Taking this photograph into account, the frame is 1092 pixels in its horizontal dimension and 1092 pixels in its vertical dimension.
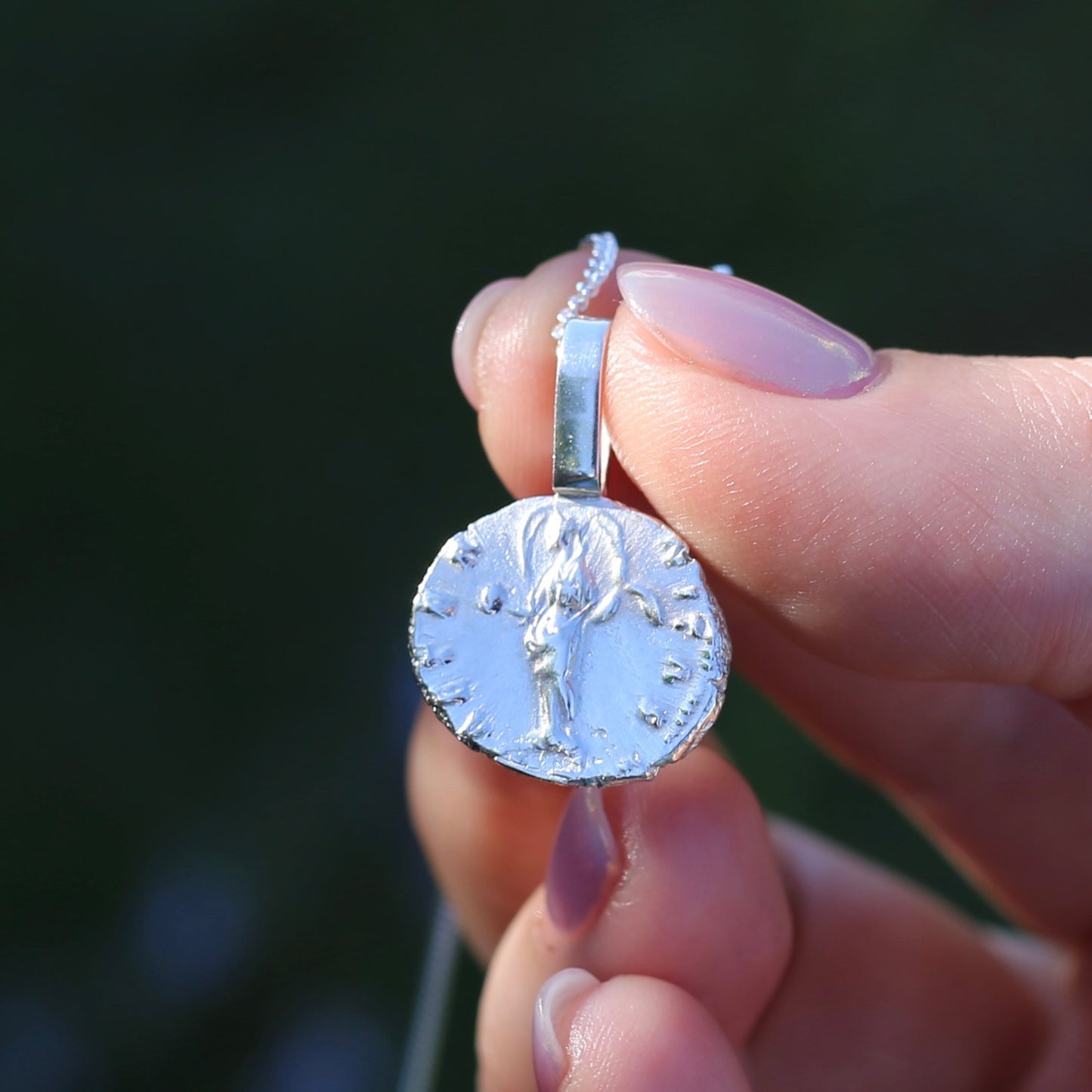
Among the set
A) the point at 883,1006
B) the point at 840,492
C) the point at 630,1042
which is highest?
the point at 840,492

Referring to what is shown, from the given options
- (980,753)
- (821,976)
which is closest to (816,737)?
(980,753)

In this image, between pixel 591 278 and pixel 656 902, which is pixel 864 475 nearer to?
pixel 591 278

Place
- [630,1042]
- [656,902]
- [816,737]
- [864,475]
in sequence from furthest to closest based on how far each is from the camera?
[816,737] → [656,902] → [630,1042] → [864,475]

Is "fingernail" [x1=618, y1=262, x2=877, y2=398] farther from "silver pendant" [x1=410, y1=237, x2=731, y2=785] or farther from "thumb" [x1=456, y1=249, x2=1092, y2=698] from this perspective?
"silver pendant" [x1=410, y1=237, x2=731, y2=785]

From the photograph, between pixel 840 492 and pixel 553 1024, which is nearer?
pixel 840 492

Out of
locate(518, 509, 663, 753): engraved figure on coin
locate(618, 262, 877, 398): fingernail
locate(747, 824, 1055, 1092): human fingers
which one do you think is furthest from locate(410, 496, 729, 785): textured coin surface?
locate(747, 824, 1055, 1092): human fingers

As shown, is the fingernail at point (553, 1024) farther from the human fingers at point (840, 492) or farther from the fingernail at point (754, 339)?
the fingernail at point (754, 339)

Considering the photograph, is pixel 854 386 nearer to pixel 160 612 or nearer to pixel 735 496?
pixel 735 496
